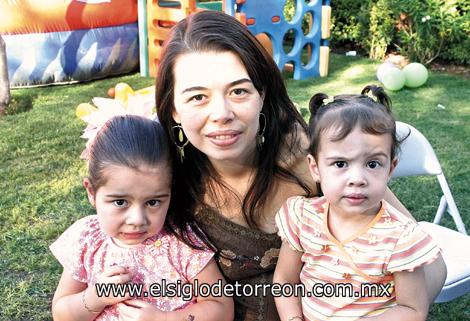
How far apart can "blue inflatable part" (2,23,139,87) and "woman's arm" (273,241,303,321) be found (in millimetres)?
6362

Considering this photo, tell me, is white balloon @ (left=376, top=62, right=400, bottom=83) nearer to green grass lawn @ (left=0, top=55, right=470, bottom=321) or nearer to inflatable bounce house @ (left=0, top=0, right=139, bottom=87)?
green grass lawn @ (left=0, top=55, right=470, bottom=321)

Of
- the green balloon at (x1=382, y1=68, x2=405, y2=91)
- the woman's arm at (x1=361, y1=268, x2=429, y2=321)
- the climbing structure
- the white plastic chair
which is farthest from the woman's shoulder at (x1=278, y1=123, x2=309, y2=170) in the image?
the green balloon at (x1=382, y1=68, x2=405, y2=91)

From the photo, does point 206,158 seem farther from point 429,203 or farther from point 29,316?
point 429,203

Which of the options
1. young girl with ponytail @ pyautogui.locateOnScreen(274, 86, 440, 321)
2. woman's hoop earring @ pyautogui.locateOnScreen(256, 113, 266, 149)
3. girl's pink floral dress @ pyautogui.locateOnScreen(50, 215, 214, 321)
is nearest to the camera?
young girl with ponytail @ pyautogui.locateOnScreen(274, 86, 440, 321)

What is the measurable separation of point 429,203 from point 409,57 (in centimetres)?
498

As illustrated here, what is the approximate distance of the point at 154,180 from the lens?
75.6 inches

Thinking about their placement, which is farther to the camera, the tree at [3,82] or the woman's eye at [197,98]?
the tree at [3,82]

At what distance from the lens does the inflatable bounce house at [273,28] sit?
7.88 m

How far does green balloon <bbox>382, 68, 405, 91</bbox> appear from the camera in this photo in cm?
746

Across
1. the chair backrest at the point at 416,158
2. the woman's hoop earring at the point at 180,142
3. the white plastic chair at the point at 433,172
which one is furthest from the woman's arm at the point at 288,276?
the chair backrest at the point at 416,158

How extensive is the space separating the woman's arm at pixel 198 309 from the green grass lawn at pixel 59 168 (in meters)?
1.50

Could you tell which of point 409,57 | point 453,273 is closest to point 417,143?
point 453,273

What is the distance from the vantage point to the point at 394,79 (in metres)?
7.46

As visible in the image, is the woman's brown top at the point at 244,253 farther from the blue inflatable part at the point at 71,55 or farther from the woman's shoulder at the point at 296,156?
the blue inflatable part at the point at 71,55
